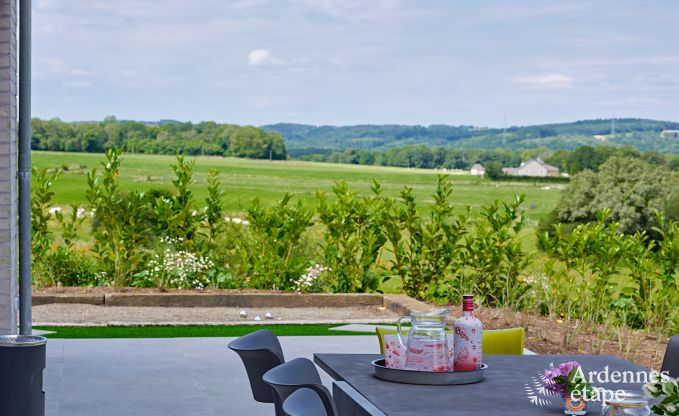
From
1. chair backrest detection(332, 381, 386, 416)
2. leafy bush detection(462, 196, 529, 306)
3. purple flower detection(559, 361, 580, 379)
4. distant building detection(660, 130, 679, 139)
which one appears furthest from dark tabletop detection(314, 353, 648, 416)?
distant building detection(660, 130, 679, 139)

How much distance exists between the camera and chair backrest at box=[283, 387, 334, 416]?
2850 mm

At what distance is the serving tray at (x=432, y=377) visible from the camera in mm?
3645

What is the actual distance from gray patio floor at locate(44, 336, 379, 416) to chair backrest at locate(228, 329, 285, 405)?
136 centimetres

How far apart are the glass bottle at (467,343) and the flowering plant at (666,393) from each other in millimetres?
1175

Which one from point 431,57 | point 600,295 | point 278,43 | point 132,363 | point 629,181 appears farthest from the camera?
point 278,43

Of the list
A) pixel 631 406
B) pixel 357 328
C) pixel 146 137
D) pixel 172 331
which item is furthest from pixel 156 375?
pixel 146 137

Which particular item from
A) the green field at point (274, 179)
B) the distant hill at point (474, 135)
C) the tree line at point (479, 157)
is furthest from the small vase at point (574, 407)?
the distant hill at point (474, 135)

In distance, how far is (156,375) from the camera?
6.58 metres

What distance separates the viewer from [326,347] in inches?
307

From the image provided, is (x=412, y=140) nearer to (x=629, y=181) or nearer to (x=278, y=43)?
(x=629, y=181)

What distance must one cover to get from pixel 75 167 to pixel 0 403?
3180cm

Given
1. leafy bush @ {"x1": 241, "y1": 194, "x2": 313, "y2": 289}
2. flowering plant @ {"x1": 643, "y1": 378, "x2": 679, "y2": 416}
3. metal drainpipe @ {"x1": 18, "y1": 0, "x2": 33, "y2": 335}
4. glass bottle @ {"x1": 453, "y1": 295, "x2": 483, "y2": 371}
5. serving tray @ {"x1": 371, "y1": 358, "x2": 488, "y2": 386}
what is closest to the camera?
flowering plant @ {"x1": 643, "y1": 378, "x2": 679, "y2": 416}

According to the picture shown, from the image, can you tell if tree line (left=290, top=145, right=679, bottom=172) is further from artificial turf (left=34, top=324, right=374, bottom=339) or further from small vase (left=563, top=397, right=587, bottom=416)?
small vase (left=563, top=397, right=587, bottom=416)

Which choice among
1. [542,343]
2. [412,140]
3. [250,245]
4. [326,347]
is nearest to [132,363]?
[326,347]
